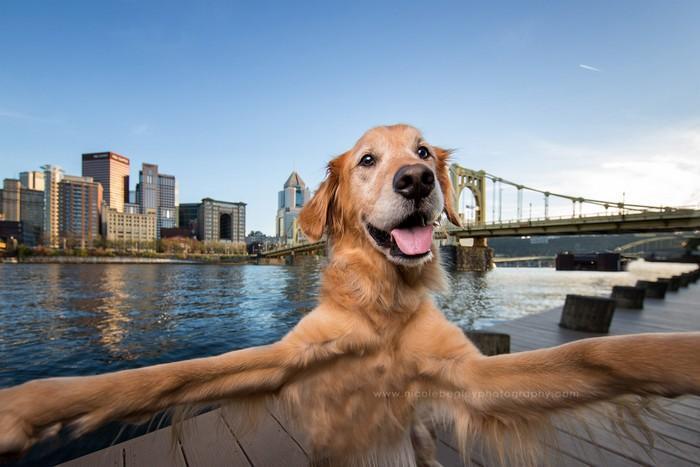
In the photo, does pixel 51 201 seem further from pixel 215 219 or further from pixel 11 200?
pixel 215 219

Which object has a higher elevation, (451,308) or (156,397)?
(156,397)

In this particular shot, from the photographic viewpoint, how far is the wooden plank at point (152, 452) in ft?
6.93

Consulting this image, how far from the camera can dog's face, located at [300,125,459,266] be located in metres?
1.87

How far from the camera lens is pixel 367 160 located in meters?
2.41

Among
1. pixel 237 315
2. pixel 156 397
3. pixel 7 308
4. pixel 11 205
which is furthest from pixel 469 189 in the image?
pixel 11 205

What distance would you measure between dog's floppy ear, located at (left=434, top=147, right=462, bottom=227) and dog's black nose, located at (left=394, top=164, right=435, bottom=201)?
82cm

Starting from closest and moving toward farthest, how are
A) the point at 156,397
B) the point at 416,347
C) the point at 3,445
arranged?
1. the point at 3,445
2. the point at 156,397
3. the point at 416,347

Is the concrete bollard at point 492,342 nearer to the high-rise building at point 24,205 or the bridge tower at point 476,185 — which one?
the bridge tower at point 476,185

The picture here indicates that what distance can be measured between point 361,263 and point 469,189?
63143 mm

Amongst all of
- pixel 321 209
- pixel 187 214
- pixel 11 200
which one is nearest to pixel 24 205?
pixel 11 200

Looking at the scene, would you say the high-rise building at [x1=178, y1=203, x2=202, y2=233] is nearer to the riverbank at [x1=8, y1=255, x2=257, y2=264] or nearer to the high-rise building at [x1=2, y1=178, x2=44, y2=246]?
the high-rise building at [x1=2, y1=178, x2=44, y2=246]

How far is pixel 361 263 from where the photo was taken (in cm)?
216

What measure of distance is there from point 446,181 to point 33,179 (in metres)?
192

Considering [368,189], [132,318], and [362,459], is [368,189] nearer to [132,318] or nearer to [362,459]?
[362,459]
